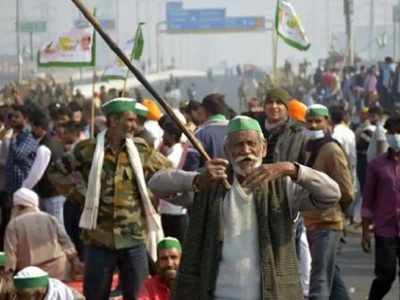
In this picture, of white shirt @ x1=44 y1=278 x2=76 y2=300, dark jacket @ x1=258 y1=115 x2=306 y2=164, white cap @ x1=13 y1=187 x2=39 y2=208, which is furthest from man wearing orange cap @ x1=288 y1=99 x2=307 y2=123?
white shirt @ x1=44 y1=278 x2=76 y2=300

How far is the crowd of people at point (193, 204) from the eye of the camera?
7035 millimetres

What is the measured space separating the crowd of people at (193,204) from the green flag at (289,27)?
286 centimetres

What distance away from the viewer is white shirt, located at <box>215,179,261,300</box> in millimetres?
7035

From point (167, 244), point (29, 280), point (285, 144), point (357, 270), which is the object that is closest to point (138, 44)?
point (357, 270)

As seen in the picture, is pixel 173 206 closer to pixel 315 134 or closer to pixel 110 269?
pixel 315 134

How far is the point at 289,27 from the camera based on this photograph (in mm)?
20938

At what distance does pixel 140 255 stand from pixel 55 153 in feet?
16.2

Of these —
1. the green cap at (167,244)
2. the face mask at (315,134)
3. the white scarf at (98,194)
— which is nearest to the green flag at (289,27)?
the face mask at (315,134)

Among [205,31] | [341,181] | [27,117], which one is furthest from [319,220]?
[205,31]

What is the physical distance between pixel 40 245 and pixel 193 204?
5.37 metres

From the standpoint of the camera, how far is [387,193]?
12.1m

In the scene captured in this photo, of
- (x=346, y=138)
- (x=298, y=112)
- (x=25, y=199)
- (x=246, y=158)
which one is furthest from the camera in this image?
(x=346, y=138)

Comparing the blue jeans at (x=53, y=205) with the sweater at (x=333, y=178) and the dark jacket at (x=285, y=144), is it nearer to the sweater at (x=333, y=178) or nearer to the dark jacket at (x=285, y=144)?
the sweater at (x=333, y=178)

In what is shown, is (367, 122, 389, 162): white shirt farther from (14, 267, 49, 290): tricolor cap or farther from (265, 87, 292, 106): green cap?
(14, 267, 49, 290): tricolor cap
